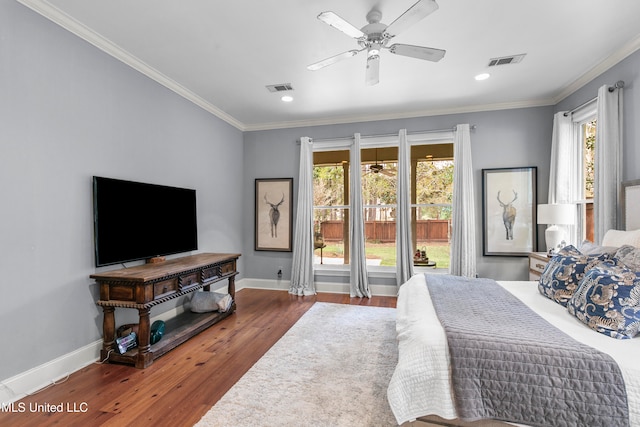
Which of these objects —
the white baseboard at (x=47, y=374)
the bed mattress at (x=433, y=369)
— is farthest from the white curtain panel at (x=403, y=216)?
the white baseboard at (x=47, y=374)

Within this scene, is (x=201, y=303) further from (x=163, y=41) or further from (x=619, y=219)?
(x=619, y=219)

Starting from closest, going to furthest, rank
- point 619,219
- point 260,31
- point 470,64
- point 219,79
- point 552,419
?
point 552,419
point 260,31
point 619,219
point 470,64
point 219,79

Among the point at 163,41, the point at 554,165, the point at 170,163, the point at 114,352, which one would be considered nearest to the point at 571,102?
the point at 554,165

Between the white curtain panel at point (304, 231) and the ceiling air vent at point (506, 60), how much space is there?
8.89ft

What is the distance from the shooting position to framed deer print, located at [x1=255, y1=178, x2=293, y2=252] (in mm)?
5059

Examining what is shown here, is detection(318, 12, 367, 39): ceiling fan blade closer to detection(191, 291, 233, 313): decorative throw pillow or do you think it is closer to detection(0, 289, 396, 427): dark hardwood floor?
detection(0, 289, 396, 427): dark hardwood floor

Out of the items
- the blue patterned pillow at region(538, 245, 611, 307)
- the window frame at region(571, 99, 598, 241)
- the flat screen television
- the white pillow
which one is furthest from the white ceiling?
the blue patterned pillow at region(538, 245, 611, 307)

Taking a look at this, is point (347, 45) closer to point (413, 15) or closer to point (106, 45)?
point (413, 15)

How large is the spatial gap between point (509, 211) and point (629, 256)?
7.66ft

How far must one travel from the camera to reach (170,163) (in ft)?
11.6

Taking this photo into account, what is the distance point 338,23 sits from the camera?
2.02 metres

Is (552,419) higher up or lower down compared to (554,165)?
lower down

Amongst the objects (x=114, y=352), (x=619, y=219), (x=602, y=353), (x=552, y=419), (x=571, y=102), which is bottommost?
(x=114, y=352)

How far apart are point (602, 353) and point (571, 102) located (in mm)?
3632
